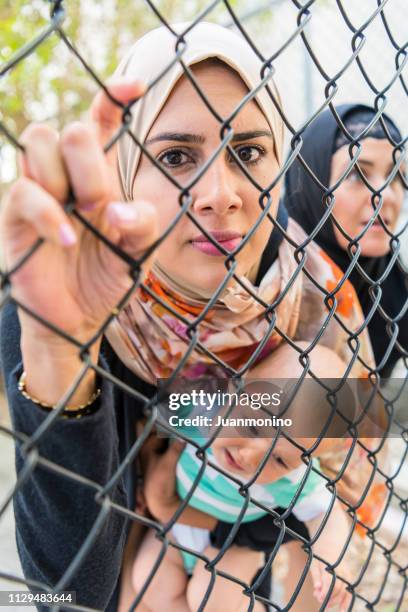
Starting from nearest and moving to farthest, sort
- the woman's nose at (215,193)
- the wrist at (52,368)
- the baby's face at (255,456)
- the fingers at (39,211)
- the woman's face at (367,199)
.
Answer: the fingers at (39,211) → the wrist at (52,368) → the woman's nose at (215,193) → the baby's face at (255,456) → the woman's face at (367,199)

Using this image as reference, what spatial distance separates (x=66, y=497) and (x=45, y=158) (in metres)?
0.56

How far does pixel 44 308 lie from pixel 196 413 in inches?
33.5

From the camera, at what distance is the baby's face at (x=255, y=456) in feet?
4.65

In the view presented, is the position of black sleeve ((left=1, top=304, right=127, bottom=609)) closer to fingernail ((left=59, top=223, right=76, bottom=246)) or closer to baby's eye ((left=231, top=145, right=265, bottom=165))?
fingernail ((left=59, top=223, right=76, bottom=246))

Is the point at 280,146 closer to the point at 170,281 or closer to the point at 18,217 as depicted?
the point at 170,281

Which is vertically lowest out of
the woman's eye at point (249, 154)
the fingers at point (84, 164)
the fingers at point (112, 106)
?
the fingers at point (84, 164)

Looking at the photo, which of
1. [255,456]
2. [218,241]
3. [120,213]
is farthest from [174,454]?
[120,213]

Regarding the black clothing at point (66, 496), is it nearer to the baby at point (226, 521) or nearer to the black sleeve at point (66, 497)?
the black sleeve at point (66, 497)

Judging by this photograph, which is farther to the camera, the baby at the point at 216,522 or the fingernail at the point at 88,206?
the baby at the point at 216,522

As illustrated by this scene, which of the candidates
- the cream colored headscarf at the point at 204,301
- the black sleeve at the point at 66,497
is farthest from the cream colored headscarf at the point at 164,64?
the black sleeve at the point at 66,497

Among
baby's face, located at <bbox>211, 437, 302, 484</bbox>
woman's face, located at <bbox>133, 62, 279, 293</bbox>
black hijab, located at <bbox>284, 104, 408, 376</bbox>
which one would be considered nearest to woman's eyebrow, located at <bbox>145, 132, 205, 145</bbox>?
woman's face, located at <bbox>133, 62, 279, 293</bbox>

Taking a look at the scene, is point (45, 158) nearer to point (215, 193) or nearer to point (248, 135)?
point (215, 193)

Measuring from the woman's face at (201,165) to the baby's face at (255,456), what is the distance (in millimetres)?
399

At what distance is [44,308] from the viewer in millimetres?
706
